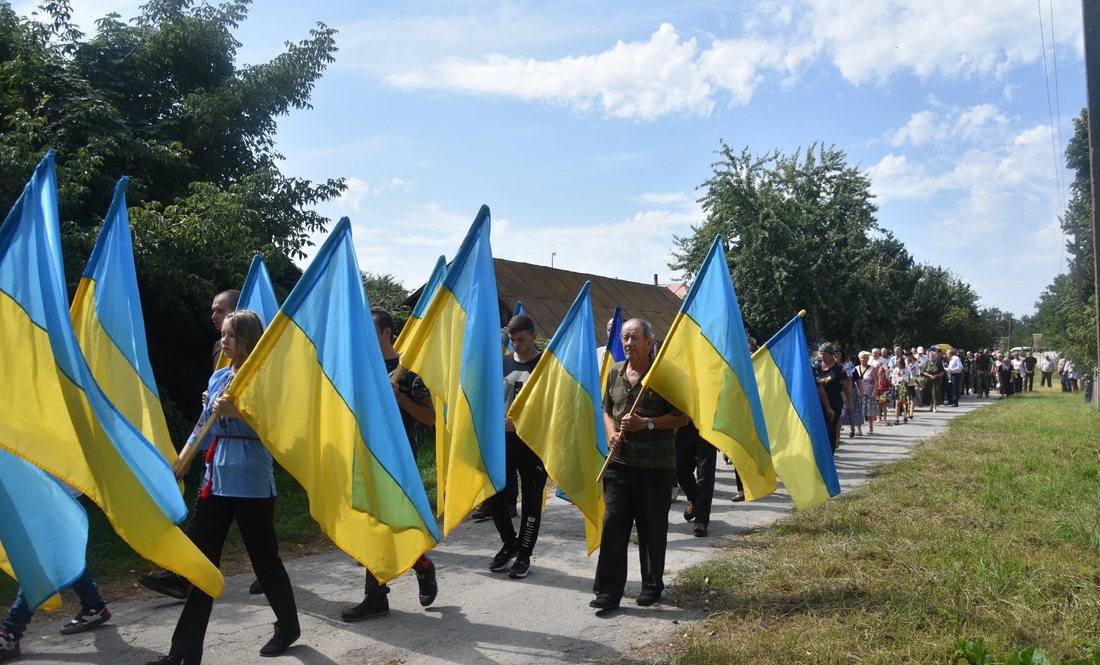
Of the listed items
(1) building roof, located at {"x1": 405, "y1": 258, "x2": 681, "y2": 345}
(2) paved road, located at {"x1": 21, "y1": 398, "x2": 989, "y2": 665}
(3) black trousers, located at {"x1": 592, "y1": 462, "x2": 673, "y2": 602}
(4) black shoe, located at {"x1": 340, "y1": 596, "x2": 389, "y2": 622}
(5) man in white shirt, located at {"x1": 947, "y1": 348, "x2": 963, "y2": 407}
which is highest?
(1) building roof, located at {"x1": 405, "y1": 258, "x2": 681, "y2": 345}

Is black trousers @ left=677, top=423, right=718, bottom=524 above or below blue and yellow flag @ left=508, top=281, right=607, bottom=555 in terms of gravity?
below

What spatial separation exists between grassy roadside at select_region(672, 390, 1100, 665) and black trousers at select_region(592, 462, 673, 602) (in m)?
0.36

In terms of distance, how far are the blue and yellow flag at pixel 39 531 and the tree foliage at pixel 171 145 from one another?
5.28 m

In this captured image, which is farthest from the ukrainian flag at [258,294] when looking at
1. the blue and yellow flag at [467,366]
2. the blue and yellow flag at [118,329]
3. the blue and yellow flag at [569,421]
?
the blue and yellow flag at [569,421]

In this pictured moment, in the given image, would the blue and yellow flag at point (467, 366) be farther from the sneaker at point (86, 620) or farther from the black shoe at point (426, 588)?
the sneaker at point (86, 620)

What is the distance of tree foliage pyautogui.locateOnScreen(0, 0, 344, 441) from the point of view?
9.57 metres

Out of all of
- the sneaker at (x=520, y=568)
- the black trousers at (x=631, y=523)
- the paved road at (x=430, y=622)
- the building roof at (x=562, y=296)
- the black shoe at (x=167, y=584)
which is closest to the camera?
the paved road at (x=430, y=622)

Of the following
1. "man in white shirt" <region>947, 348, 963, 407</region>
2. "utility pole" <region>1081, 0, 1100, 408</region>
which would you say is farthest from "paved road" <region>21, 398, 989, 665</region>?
"man in white shirt" <region>947, 348, 963, 407</region>

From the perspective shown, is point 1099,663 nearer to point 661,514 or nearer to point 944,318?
point 661,514

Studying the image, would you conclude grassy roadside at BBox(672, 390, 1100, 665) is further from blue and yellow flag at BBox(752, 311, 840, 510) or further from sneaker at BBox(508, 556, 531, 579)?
sneaker at BBox(508, 556, 531, 579)

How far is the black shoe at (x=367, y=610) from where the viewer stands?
5395mm

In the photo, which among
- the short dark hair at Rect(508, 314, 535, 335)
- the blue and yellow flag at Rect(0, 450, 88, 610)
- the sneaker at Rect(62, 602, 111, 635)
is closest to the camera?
the blue and yellow flag at Rect(0, 450, 88, 610)

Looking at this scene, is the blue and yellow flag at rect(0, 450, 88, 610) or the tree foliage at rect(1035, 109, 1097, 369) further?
the tree foliage at rect(1035, 109, 1097, 369)

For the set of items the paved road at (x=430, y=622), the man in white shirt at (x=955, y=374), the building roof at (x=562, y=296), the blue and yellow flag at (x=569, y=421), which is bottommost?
the paved road at (x=430, y=622)
